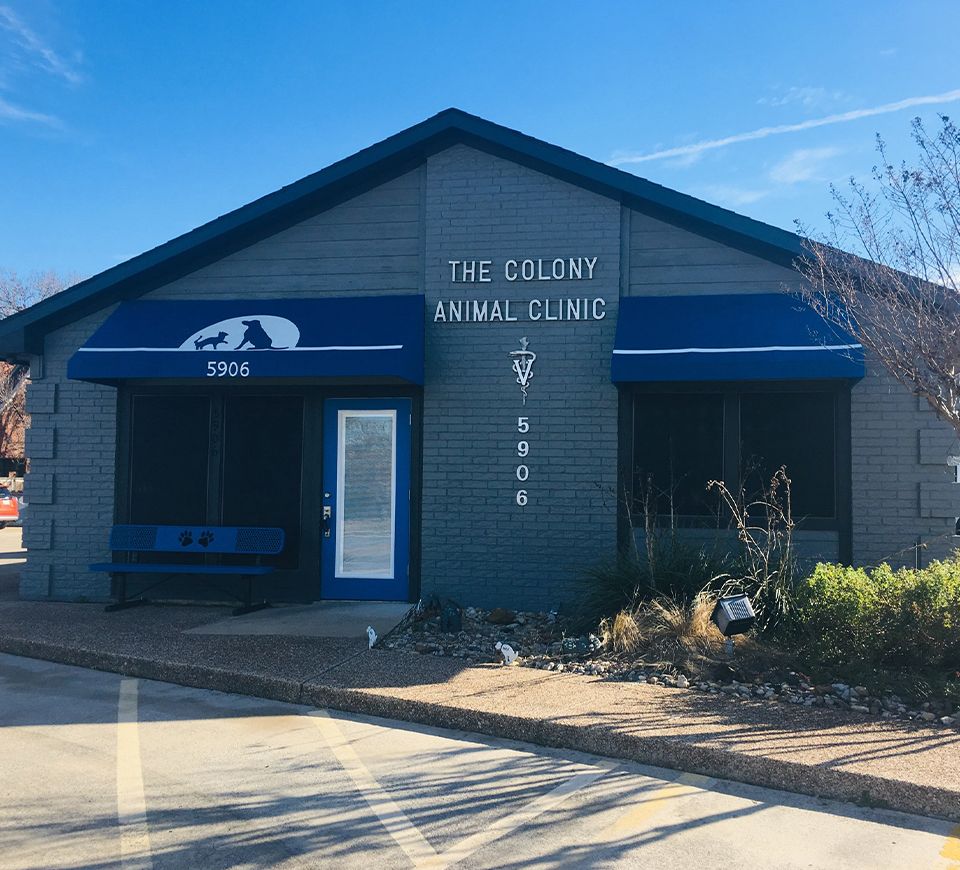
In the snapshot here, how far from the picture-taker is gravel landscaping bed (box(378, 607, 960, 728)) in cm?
622

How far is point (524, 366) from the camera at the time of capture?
995 cm

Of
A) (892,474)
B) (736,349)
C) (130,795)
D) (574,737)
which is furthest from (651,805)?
(892,474)

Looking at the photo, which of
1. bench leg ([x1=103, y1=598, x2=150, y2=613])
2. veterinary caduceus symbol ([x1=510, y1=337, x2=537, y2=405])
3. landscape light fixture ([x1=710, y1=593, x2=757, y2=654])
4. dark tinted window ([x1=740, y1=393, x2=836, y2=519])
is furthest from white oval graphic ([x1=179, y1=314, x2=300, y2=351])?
landscape light fixture ([x1=710, y1=593, x2=757, y2=654])

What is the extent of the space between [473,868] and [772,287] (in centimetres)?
734

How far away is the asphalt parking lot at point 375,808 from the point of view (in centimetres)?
411

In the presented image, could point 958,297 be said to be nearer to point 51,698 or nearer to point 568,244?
point 568,244

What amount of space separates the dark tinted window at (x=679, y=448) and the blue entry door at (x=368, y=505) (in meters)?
2.66

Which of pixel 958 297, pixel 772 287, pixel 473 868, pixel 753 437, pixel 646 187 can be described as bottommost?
pixel 473 868

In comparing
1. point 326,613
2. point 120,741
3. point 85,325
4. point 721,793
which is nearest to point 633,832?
point 721,793

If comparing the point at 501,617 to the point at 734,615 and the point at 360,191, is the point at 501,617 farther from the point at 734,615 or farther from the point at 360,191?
the point at 360,191

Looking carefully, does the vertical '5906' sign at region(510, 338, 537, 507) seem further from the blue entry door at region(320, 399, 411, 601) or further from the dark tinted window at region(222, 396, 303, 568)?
the dark tinted window at region(222, 396, 303, 568)

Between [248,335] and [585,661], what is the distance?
5142 mm

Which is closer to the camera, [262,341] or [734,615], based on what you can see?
[734,615]

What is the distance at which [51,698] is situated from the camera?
6.82m
